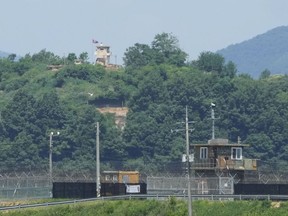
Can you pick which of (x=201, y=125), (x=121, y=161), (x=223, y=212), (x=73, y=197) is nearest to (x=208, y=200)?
(x=223, y=212)

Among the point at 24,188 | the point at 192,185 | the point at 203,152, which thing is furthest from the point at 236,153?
the point at 24,188

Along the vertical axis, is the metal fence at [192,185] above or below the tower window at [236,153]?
below

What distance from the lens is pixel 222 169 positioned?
11638 centimetres

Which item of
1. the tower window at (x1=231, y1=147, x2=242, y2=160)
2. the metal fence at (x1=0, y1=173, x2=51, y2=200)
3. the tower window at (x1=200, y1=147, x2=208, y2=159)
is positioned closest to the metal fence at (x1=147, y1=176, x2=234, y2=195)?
the metal fence at (x1=0, y1=173, x2=51, y2=200)

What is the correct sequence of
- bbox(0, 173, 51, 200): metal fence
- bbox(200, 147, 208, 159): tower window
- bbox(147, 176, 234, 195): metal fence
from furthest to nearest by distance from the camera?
bbox(200, 147, 208, 159): tower window
bbox(0, 173, 51, 200): metal fence
bbox(147, 176, 234, 195): metal fence

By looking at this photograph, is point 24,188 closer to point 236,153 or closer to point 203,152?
point 203,152

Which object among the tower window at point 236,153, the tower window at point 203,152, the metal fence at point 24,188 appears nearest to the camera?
the metal fence at point 24,188

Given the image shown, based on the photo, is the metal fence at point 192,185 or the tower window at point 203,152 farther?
the tower window at point 203,152

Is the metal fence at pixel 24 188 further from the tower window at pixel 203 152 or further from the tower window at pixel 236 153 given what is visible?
the tower window at pixel 236 153

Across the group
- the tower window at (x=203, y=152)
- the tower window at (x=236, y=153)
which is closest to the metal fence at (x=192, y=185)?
the tower window at (x=203, y=152)

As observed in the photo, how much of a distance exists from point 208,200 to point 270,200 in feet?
15.2

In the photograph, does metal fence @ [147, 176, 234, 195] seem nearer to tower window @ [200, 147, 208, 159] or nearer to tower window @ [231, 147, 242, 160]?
tower window @ [200, 147, 208, 159]

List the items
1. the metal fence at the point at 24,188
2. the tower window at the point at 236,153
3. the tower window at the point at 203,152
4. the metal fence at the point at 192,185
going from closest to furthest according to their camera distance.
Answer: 1. the metal fence at the point at 192,185
2. the metal fence at the point at 24,188
3. the tower window at the point at 203,152
4. the tower window at the point at 236,153

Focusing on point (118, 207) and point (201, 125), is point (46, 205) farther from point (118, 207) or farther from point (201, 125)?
point (201, 125)
